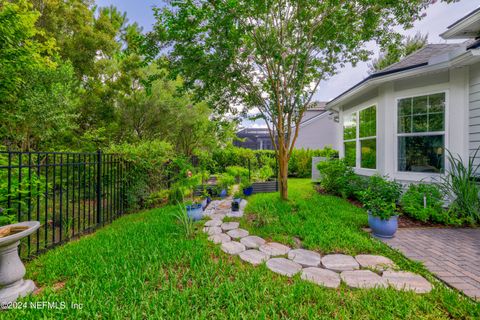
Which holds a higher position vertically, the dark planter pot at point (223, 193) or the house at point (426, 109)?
the house at point (426, 109)

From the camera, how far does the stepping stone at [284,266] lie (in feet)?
7.44

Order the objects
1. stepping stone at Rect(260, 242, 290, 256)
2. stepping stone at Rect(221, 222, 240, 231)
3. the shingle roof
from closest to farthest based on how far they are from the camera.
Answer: stepping stone at Rect(260, 242, 290, 256) < stepping stone at Rect(221, 222, 240, 231) < the shingle roof

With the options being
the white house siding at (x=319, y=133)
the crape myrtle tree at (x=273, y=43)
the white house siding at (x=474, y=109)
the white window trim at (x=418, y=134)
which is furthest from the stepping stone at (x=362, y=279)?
the white house siding at (x=319, y=133)

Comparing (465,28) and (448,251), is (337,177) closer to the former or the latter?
(448,251)

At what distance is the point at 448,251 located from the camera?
2723mm

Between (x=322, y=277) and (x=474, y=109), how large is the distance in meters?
4.56

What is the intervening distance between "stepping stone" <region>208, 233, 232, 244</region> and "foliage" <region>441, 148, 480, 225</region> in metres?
3.99

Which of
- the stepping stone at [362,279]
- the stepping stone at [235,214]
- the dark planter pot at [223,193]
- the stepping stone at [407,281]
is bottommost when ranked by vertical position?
the stepping stone at [362,279]

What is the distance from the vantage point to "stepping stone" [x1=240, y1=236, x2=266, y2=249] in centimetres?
293

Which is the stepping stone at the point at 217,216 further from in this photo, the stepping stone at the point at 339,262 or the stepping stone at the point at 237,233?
the stepping stone at the point at 339,262

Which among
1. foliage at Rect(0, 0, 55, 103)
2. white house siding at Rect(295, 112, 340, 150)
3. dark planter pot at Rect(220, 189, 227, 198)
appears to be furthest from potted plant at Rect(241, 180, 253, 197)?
white house siding at Rect(295, 112, 340, 150)

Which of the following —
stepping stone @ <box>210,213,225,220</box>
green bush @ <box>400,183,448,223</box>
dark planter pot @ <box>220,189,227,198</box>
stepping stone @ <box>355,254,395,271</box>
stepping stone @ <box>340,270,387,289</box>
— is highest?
green bush @ <box>400,183,448,223</box>

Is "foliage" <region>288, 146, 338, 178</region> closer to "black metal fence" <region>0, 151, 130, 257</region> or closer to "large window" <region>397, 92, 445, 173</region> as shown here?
"large window" <region>397, 92, 445, 173</region>

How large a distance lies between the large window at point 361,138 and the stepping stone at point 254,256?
435 cm
